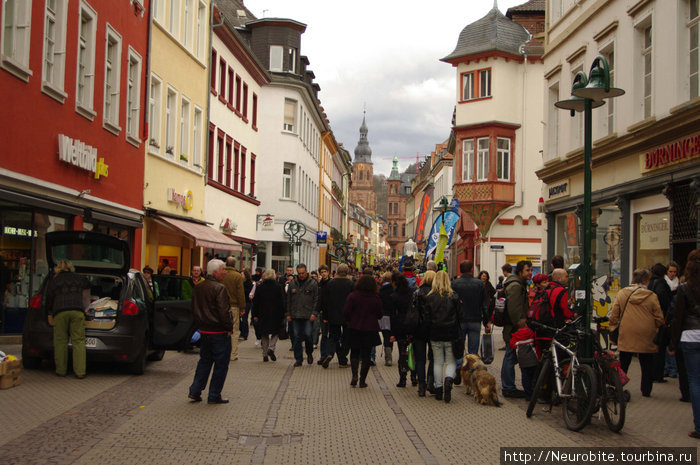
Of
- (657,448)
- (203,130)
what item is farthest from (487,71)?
(657,448)

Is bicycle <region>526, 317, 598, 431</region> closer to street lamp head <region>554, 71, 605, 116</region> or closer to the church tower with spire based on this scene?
street lamp head <region>554, 71, 605, 116</region>

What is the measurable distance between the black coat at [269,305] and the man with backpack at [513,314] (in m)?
5.01

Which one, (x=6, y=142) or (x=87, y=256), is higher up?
(x=6, y=142)

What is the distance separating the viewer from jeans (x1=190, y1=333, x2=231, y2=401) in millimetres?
9516

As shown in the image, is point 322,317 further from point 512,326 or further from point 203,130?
point 203,130

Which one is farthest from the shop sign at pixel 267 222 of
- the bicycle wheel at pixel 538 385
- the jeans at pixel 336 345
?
the bicycle wheel at pixel 538 385

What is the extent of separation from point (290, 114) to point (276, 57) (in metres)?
3.30

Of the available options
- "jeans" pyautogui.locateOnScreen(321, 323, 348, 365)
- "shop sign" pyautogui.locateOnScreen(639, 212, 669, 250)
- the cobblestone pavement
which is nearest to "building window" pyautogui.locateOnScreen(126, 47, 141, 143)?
"jeans" pyautogui.locateOnScreen(321, 323, 348, 365)

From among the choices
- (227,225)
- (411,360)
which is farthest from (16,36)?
(227,225)

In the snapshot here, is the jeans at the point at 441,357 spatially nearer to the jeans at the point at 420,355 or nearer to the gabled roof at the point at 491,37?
the jeans at the point at 420,355

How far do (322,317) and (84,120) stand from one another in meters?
7.26

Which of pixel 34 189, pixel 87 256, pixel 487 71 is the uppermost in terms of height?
pixel 487 71

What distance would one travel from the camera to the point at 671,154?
48.6ft

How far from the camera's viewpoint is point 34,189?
49.1 ft
